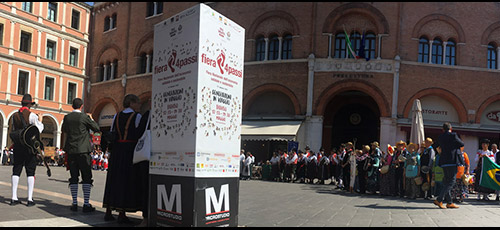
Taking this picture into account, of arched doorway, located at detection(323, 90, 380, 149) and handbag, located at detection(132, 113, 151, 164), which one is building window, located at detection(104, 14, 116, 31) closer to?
arched doorway, located at detection(323, 90, 380, 149)

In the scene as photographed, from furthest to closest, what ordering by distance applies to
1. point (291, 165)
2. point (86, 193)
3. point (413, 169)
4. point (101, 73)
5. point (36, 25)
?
1. point (101, 73)
2. point (36, 25)
3. point (291, 165)
4. point (413, 169)
5. point (86, 193)

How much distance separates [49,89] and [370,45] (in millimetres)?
26267

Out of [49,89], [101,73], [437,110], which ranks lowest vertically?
[437,110]

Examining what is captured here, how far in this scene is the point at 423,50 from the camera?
2406 cm

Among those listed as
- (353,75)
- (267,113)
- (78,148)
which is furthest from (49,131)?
(78,148)

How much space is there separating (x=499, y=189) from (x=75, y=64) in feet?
113

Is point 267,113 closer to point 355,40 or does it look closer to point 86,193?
point 355,40

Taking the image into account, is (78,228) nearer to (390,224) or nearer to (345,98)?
(390,224)

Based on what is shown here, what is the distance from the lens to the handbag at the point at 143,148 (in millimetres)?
5516

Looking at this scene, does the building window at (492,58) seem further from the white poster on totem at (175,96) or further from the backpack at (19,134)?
the backpack at (19,134)

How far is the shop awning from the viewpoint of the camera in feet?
76.0

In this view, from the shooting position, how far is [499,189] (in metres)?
11.6

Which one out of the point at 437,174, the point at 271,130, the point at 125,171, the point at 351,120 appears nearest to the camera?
the point at 125,171

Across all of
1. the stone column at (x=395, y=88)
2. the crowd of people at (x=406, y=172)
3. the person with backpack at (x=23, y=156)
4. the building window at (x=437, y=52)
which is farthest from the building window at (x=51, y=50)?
the person with backpack at (x=23, y=156)
